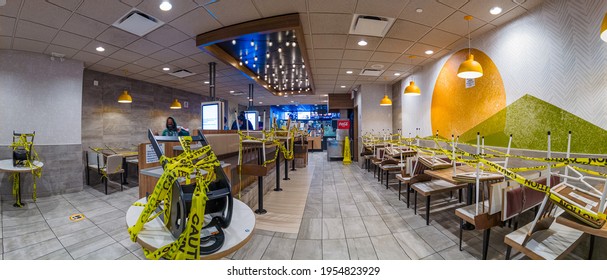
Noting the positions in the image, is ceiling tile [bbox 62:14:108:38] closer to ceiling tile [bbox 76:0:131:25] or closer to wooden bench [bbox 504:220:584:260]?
ceiling tile [bbox 76:0:131:25]

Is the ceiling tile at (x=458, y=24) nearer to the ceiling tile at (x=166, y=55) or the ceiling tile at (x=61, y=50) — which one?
the ceiling tile at (x=166, y=55)

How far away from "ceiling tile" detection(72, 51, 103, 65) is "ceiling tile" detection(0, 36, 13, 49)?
2.85ft

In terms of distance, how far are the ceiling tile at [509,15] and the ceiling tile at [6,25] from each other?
23.6 feet

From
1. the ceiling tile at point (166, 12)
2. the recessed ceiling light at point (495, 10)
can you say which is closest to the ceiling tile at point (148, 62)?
the ceiling tile at point (166, 12)

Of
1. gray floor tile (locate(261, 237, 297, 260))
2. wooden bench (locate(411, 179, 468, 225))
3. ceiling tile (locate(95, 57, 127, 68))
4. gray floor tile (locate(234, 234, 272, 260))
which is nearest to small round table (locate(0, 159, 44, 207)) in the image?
ceiling tile (locate(95, 57, 127, 68))

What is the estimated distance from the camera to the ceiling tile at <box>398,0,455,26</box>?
3012 mm

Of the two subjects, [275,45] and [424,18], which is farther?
[275,45]

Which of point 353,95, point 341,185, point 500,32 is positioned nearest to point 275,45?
point 341,185

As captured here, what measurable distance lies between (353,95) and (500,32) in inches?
243

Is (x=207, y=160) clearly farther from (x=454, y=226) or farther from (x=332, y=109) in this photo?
(x=332, y=109)

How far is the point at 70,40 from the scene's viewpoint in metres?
4.06

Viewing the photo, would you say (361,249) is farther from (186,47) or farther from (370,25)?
(186,47)

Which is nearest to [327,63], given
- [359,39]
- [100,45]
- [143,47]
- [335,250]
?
[359,39]

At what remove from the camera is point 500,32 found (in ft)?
11.7
